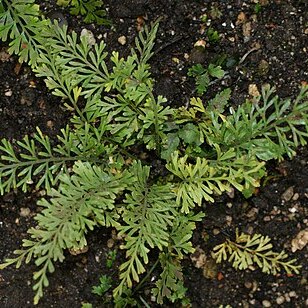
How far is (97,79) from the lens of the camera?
7.78 feet

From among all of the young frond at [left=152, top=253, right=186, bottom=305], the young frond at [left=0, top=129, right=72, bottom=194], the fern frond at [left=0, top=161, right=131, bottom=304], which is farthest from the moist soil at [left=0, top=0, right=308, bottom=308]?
the fern frond at [left=0, top=161, right=131, bottom=304]

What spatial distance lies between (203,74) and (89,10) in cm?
51

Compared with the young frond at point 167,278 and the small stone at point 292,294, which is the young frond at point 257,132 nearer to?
the young frond at point 167,278

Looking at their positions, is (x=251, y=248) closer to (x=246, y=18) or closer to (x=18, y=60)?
(x=246, y=18)

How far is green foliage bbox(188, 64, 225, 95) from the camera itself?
2.51m

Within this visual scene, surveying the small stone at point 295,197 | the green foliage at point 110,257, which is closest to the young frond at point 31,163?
the green foliage at point 110,257

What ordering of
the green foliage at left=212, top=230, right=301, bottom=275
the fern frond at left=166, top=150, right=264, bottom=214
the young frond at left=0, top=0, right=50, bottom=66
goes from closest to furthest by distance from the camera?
1. the fern frond at left=166, top=150, right=264, bottom=214
2. the young frond at left=0, top=0, right=50, bottom=66
3. the green foliage at left=212, top=230, right=301, bottom=275

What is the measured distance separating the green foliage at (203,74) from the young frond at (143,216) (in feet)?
1.35

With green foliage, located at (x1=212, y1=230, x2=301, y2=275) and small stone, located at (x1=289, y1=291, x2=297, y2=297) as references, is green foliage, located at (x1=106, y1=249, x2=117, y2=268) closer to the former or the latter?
green foliage, located at (x1=212, y1=230, x2=301, y2=275)

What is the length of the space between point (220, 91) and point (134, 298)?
87 centimetres

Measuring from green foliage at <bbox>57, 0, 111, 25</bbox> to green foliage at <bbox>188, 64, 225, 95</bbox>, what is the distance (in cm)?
39

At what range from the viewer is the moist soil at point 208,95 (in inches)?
99.7

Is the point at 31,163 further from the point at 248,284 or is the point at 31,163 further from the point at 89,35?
the point at 248,284

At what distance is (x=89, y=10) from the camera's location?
2.56 metres
